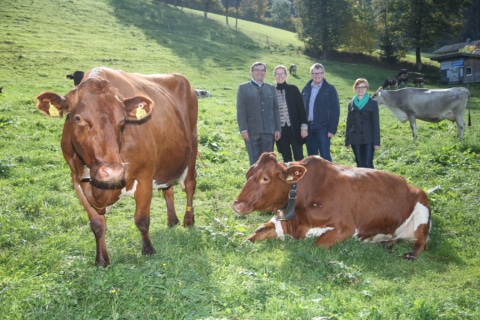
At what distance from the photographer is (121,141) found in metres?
4.88

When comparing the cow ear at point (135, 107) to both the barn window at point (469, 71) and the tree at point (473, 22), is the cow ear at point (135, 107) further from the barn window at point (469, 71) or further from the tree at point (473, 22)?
the tree at point (473, 22)

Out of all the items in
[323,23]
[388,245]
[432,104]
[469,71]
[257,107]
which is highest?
[323,23]

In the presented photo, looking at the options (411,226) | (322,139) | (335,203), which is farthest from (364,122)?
(335,203)

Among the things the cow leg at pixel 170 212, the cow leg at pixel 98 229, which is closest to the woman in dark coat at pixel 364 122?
the cow leg at pixel 170 212

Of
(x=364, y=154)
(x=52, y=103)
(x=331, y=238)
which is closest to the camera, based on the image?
(x=52, y=103)

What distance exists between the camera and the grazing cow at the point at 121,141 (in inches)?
165

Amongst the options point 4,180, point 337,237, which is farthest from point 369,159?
point 4,180

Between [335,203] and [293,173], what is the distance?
0.79 meters

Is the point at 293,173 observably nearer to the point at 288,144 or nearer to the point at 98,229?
the point at 98,229

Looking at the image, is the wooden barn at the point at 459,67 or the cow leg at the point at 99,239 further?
the wooden barn at the point at 459,67

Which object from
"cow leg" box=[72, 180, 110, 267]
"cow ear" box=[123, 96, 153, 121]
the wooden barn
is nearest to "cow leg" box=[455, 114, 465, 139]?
"cow ear" box=[123, 96, 153, 121]

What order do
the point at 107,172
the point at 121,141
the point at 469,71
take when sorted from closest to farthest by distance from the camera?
the point at 107,172, the point at 121,141, the point at 469,71

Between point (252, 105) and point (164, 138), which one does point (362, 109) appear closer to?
point (252, 105)

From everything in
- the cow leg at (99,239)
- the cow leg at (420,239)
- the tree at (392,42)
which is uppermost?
the tree at (392,42)
